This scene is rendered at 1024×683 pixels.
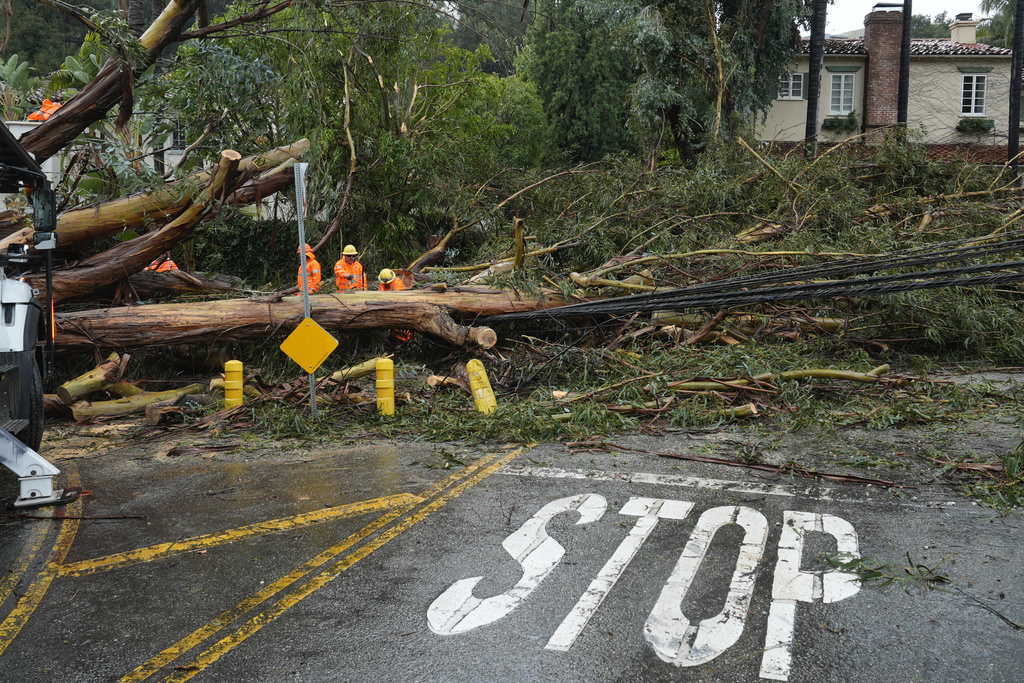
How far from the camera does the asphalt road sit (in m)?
3.25

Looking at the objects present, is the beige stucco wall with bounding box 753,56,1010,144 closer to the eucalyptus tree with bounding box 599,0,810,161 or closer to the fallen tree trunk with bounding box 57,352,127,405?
the eucalyptus tree with bounding box 599,0,810,161

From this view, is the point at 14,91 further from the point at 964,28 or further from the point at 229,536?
the point at 964,28

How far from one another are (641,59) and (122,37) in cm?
1886

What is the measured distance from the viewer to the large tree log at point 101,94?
889 centimetres

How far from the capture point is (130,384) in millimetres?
9219

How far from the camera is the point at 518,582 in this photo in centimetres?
402

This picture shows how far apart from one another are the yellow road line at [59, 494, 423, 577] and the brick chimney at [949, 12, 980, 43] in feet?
131

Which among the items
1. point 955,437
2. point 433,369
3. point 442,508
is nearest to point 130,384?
point 433,369

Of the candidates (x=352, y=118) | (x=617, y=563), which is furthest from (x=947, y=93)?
(x=617, y=563)

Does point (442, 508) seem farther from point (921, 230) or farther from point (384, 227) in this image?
point (384, 227)

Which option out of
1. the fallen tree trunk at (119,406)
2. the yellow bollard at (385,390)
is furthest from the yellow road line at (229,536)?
the fallen tree trunk at (119,406)

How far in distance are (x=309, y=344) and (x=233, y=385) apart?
1132mm

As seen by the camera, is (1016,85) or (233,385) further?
(1016,85)

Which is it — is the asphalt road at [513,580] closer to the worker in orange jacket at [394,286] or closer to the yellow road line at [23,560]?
the yellow road line at [23,560]
